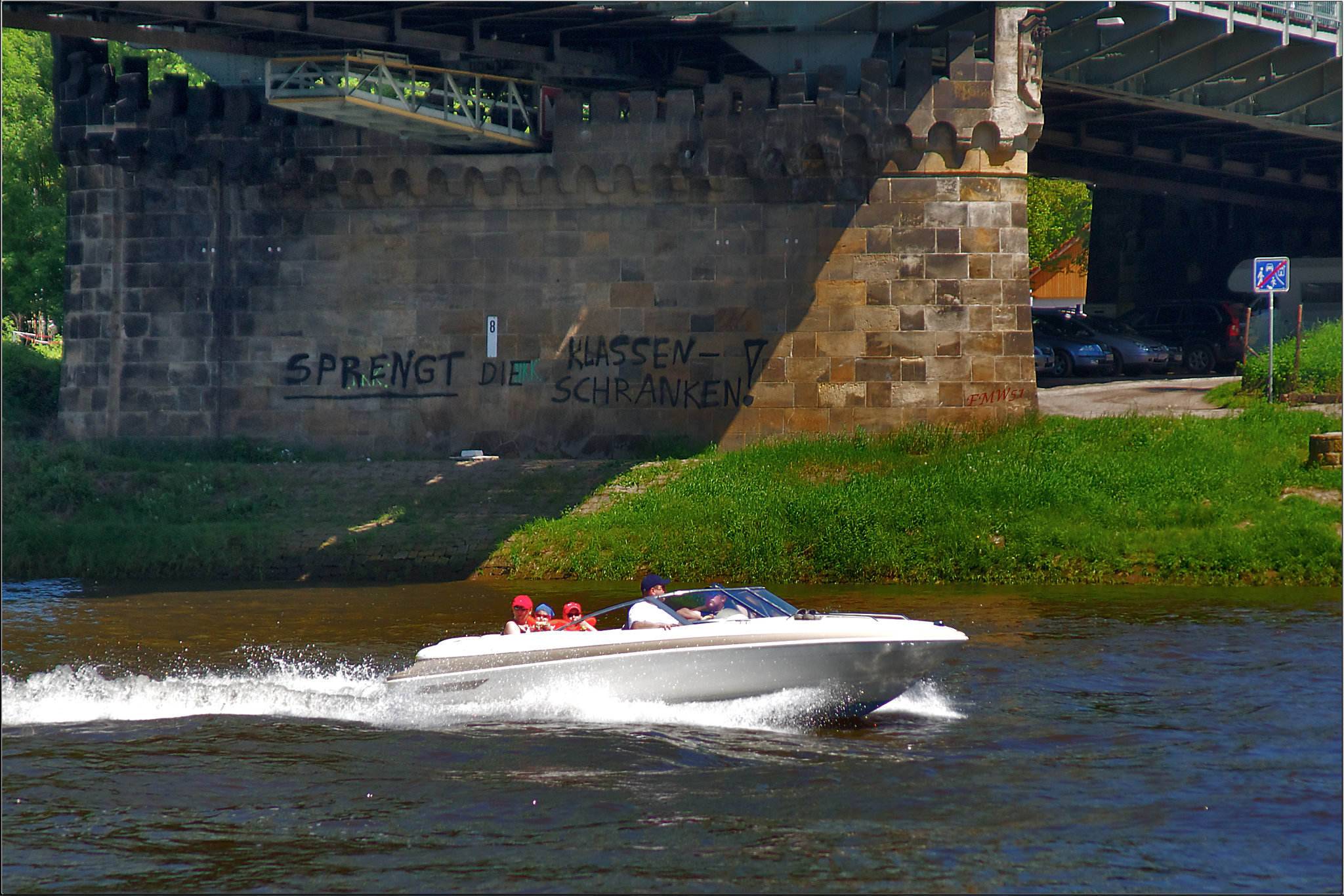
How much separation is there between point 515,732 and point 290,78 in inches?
499

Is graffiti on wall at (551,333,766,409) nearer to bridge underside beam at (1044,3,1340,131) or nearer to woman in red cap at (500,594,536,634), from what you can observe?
bridge underside beam at (1044,3,1340,131)

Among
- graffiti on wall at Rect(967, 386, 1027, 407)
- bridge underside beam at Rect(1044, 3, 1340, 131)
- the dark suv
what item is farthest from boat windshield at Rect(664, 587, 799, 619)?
the dark suv

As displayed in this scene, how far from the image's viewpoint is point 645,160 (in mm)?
24344

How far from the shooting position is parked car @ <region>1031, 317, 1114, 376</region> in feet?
105

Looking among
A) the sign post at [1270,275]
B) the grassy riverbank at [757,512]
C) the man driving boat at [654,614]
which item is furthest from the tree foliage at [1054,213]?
the man driving boat at [654,614]

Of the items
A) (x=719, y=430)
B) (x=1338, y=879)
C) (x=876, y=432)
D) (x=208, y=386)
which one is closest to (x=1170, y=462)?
(x=876, y=432)

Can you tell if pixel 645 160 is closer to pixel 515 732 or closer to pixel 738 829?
pixel 515 732

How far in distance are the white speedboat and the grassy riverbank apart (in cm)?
773

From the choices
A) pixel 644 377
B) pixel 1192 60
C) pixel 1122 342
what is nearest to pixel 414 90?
pixel 644 377

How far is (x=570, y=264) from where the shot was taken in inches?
985

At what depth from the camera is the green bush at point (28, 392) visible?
2761 cm

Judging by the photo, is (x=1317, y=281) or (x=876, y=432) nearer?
(x=876, y=432)

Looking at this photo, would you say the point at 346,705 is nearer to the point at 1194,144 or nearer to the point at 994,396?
the point at 994,396

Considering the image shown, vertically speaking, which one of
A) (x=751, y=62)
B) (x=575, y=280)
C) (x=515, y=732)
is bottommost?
(x=515, y=732)
